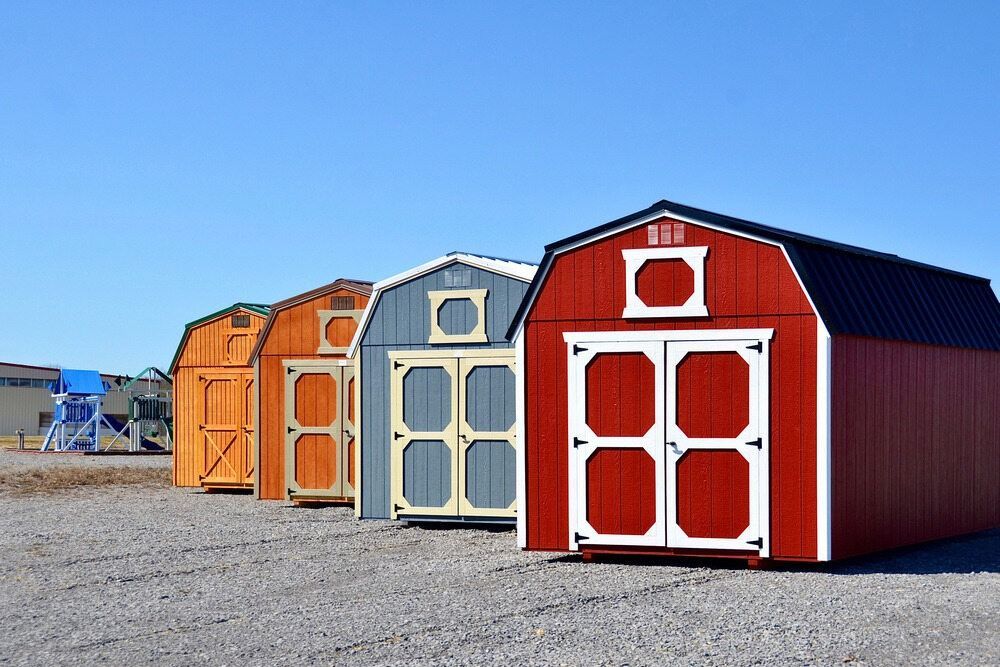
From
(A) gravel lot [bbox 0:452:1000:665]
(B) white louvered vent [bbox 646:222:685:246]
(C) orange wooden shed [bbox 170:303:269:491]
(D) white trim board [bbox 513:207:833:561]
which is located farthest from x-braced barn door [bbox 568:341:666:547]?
(C) orange wooden shed [bbox 170:303:269:491]

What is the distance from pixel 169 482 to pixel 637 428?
1568 cm

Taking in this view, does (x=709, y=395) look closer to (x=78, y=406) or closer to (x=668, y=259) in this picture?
(x=668, y=259)

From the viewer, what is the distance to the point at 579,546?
11734 millimetres

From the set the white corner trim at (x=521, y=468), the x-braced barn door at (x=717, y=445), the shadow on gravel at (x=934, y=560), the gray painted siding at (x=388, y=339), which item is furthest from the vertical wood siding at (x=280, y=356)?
the shadow on gravel at (x=934, y=560)

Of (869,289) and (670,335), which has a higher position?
(869,289)

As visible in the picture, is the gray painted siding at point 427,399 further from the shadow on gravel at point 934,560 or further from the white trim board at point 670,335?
the shadow on gravel at point 934,560

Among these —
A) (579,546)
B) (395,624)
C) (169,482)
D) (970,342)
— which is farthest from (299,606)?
(169,482)

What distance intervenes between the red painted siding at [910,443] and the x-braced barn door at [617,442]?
167 cm

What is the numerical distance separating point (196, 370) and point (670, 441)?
12199mm

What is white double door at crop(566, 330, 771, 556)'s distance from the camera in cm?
1122

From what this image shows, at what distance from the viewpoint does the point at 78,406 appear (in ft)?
132

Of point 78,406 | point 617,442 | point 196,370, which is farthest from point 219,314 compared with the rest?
point 78,406

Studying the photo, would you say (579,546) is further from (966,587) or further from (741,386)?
(966,587)

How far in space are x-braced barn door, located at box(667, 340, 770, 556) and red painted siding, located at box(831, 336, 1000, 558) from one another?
0.71 m
